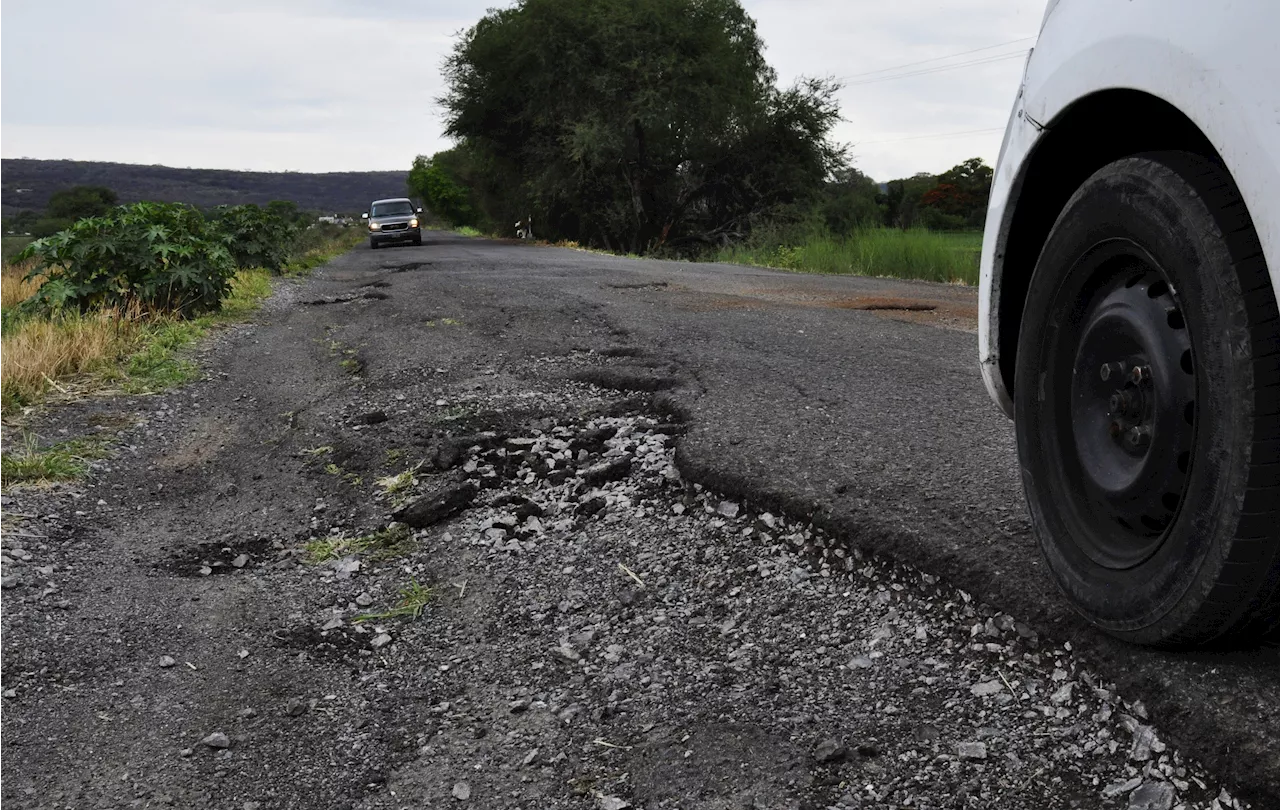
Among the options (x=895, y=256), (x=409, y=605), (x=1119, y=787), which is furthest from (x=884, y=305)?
(x=1119, y=787)

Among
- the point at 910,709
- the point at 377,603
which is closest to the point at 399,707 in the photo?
the point at 377,603

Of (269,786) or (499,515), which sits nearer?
(269,786)

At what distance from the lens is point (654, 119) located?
31.0m

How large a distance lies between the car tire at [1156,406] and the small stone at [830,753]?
21.6 inches

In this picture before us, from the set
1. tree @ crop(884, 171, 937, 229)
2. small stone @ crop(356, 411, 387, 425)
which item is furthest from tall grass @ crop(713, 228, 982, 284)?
tree @ crop(884, 171, 937, 229)

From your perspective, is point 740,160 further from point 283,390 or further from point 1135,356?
point 1135,356

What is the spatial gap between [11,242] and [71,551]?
18.6 meters

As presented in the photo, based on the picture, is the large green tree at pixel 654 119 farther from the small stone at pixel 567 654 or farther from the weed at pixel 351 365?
the small stone at pixel 567 654

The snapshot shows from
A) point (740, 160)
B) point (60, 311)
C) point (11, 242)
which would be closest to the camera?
point (60, 311)

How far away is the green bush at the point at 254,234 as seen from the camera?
41.8 ft

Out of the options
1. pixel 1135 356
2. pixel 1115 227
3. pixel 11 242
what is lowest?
pixel 11 242

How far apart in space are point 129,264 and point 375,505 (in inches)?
218

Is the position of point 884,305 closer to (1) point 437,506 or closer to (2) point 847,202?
(1) point 437,506

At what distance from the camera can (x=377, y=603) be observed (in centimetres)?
312
